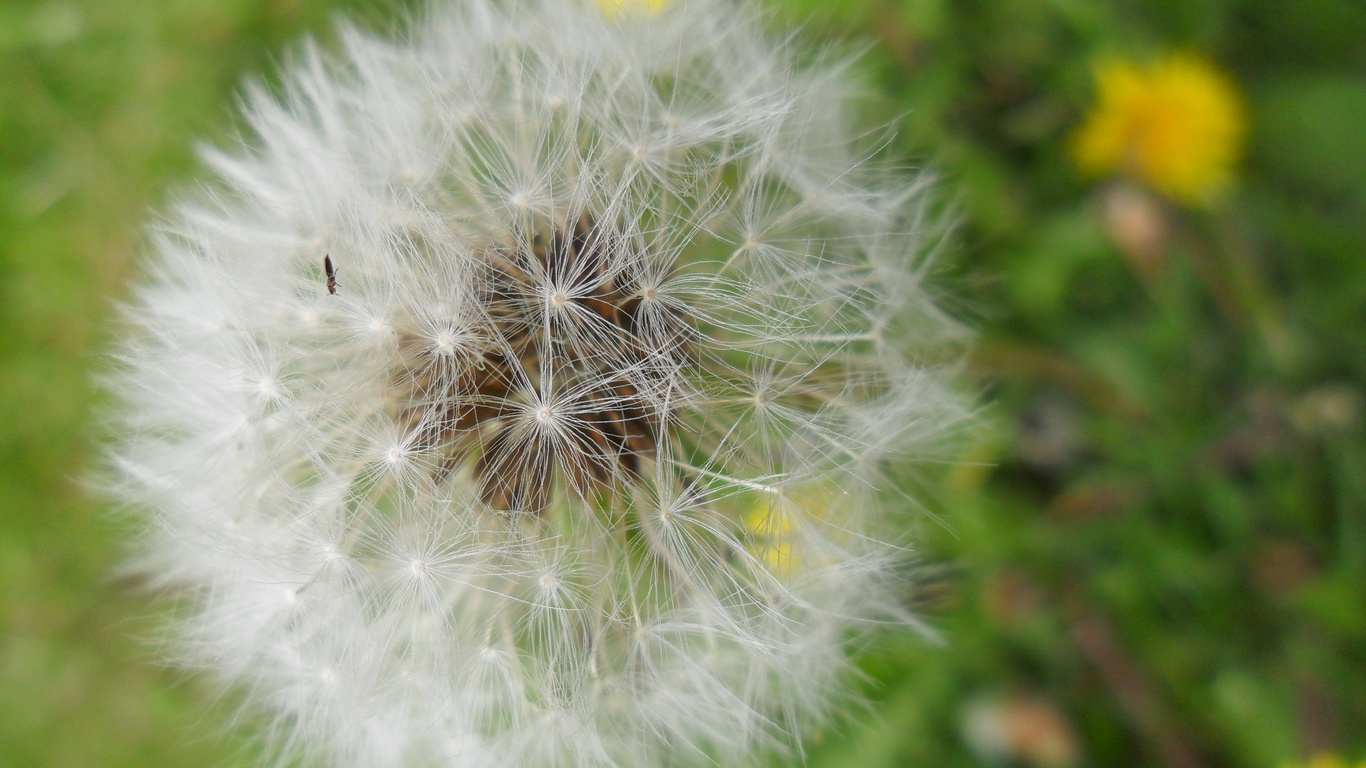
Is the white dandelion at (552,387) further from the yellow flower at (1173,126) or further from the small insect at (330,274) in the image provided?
the yellow flower at (1173,126)

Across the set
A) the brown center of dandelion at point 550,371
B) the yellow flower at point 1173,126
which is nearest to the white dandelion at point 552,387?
the brown center of dandelion at point 550,371

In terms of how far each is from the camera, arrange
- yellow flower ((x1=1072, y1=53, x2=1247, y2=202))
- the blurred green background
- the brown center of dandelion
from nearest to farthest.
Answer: the brown center of dandelion, the blurred green background, yellow flower ((x1=1072, y1=53, x2=1247, y2=202))

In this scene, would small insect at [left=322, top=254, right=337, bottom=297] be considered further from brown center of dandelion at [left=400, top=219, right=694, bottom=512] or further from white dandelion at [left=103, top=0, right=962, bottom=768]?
brown center of dandelion at [left=400, top=219, right=694, bottom=512]

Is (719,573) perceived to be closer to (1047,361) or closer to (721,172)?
(721,172)

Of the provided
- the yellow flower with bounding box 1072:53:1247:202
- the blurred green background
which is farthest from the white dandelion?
the yellow flower with bounding box 1072:53:1247:202

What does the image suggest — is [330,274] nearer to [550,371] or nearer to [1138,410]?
[550,371]

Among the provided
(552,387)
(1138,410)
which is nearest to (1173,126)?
(1138,410)
